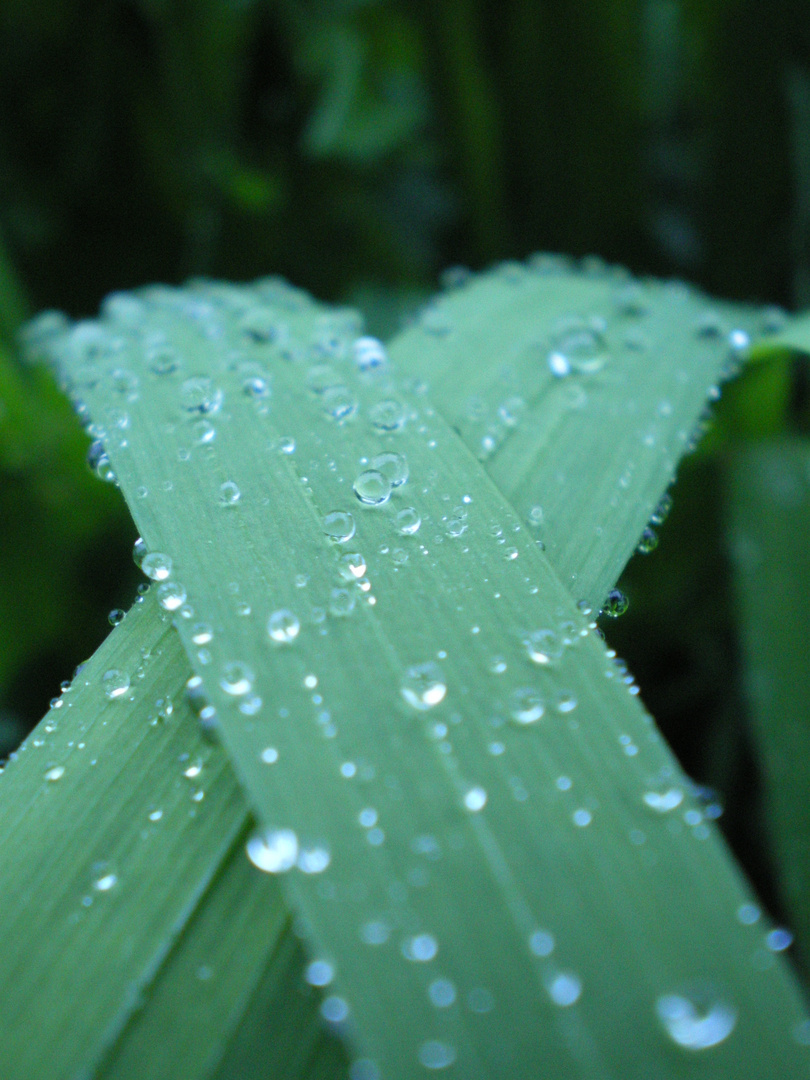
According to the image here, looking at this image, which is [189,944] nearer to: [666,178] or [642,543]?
[642,543]

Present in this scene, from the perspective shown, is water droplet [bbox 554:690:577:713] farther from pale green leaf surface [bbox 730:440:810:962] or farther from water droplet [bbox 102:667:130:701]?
pale green leaf surface [bbox 730:440:810:962]

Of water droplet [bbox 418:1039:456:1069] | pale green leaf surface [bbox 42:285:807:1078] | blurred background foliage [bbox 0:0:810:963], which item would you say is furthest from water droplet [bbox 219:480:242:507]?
blurred background foliage [bbox 0:0:810:963]

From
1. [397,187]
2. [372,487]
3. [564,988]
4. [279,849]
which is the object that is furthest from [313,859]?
[397,187]

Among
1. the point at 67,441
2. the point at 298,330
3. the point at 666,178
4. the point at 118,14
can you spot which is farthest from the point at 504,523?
the point at 118,14

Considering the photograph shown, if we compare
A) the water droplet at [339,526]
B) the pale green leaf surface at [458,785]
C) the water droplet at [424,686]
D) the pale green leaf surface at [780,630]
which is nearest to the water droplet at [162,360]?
the pale green leaf surface at [458,785]

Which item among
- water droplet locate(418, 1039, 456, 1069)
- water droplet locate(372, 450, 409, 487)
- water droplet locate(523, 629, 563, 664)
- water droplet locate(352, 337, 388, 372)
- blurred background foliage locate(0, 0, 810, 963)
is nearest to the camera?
water droplet locate(418, 1039, 456, 1069)

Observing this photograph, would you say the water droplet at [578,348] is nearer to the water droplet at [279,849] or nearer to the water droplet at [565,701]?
the water droplet at [565,701]
